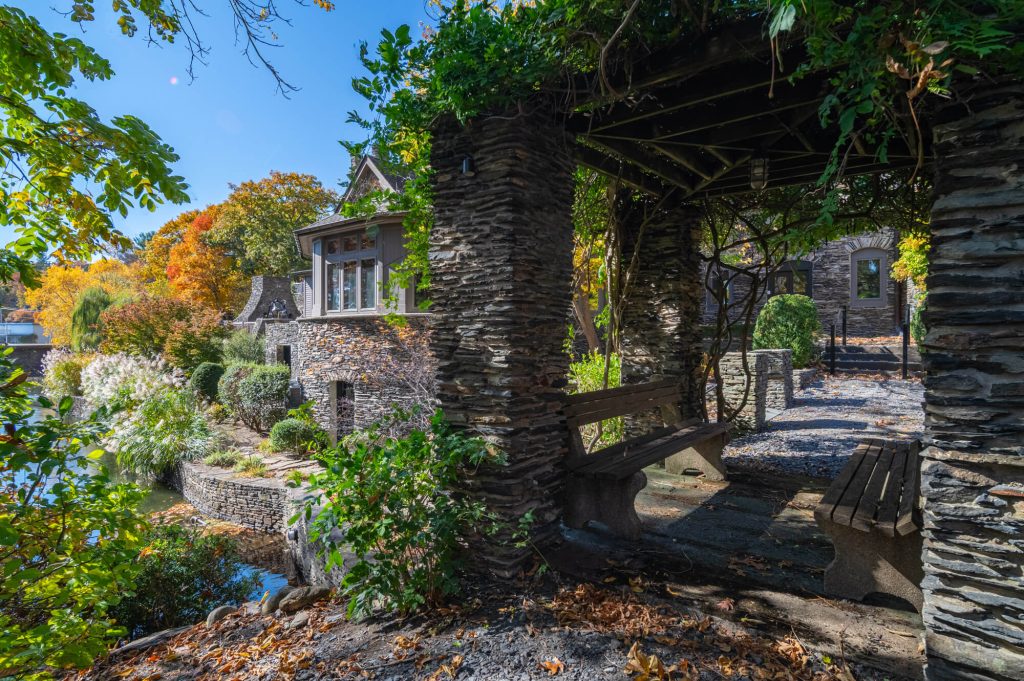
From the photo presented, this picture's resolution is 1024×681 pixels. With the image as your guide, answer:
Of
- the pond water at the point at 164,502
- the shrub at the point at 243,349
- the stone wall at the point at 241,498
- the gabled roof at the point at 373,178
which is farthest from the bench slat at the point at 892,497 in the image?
the shrub at the point at 243,349

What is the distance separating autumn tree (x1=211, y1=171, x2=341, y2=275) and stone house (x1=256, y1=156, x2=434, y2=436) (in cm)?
1164

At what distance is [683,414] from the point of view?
18.4 feet

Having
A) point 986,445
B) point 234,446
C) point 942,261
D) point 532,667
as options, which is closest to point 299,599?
point 532,667

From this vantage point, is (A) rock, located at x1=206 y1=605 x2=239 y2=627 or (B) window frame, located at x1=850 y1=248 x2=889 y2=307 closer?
(A) rock, located at x1=206 y1=605 x2=239 y2=627

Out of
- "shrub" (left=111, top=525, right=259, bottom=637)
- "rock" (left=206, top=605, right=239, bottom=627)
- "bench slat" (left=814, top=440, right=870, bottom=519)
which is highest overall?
"bench slat" (left=814, top=440, right=870, bottom=519)

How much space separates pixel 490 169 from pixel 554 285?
864 mm

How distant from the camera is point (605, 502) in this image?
355 cm

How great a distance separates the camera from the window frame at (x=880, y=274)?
16.9m

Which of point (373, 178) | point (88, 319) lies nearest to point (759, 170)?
point (373, 178)

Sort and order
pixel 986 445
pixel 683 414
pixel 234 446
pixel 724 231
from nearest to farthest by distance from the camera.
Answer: pixel 986 445 → pixel 683 414 → pixel 724 231 → pixel 234 446

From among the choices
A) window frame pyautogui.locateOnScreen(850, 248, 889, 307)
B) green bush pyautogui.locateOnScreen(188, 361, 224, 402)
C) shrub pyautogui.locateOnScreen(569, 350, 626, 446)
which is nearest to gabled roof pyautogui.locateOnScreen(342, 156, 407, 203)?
green bush pyautogui.locateOnScreen(188, 361, 224, 402)

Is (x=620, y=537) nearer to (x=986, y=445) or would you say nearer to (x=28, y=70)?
(x=986, y=445)

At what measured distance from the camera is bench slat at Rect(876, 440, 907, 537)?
8.29 feet

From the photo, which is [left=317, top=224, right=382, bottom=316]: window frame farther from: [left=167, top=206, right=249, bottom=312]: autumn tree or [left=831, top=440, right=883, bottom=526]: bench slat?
[left=167, top=206, right=249, bottom=312]: autumn tree
